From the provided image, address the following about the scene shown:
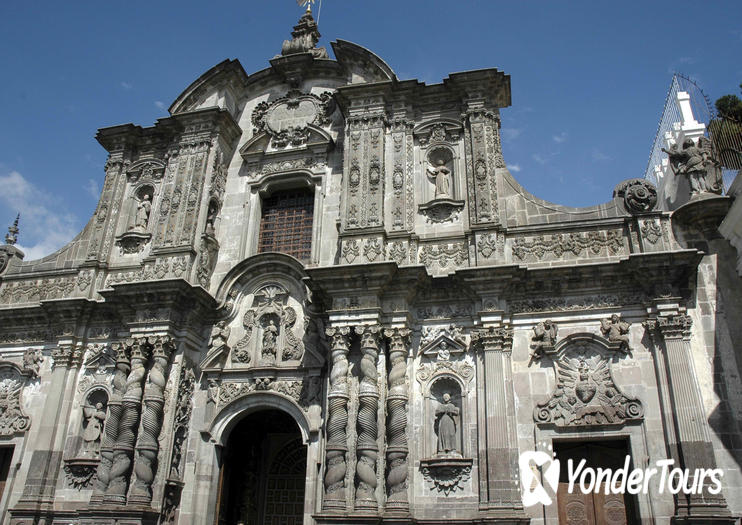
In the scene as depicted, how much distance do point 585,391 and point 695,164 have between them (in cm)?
538

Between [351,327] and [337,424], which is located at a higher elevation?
[351,327]

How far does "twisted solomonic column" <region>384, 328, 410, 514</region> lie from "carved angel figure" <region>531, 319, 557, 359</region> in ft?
8.27

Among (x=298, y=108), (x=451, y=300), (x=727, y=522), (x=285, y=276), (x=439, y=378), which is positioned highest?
(x=298, y=108)

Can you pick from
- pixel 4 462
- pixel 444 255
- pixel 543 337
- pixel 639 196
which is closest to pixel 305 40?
pixel 444 255

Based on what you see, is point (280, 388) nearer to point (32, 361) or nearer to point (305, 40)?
point (32, 361)

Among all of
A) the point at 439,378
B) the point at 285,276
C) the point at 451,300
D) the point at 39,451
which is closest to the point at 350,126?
the point at 285,276

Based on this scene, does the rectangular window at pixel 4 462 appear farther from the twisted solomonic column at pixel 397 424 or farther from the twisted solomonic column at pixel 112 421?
the twisted solomonic column at pixel 397 424

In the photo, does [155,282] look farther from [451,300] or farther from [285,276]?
[451,300]

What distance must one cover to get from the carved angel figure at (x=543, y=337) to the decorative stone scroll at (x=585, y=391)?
14 cm

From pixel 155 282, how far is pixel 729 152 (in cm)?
1657

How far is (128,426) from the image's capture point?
1327cm

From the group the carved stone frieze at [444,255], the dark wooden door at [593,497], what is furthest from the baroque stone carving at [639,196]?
the dark wooden door at [593,497]

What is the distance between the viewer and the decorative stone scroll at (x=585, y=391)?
1173cm

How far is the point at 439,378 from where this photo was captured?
12797 millimetres
